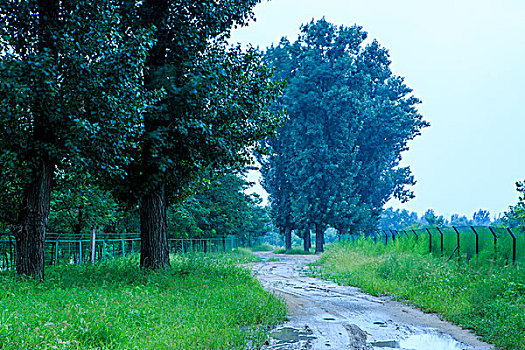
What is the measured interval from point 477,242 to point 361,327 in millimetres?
8093

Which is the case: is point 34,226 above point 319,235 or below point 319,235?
above

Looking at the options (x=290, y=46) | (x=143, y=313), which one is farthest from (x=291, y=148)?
(x=143, y=313)

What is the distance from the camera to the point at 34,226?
12.2 metres

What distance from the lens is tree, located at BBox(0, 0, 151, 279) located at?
11289 mm

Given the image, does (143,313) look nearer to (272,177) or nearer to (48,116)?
→ (48,116)

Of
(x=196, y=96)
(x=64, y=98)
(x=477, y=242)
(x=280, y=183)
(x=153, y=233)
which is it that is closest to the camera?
(x=64, y=98)

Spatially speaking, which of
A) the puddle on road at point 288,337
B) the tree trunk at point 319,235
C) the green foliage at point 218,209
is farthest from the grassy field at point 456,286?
the tree trunk at point 319,235

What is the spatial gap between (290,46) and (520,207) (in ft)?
103

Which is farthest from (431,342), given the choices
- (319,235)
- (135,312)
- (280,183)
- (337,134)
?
(280,183)

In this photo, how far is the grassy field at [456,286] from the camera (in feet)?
31.0

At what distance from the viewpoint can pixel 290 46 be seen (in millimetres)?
45312

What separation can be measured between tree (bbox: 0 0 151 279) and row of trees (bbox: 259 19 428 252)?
88.2ft

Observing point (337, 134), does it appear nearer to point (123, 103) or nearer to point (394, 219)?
point (123, 103)

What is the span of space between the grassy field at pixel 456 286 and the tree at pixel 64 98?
911 centimetres
